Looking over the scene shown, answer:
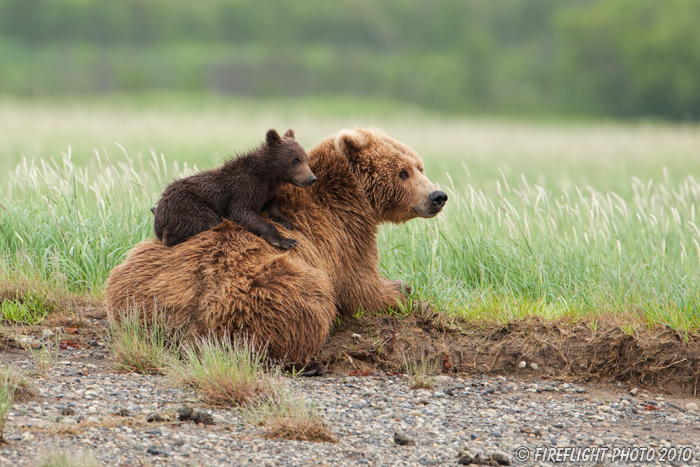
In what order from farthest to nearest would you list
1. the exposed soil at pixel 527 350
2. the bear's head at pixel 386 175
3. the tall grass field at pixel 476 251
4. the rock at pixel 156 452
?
the tall grass field at pixel 476 251 → the bear's head at pixel 386 175 → the exposed soil at pixel 527 350 → the rock at pixel 156 452

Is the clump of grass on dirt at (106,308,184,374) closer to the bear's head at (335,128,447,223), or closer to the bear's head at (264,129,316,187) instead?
the bear's head at (264,129,316,187)

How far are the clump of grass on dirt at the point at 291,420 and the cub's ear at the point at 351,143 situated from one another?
2.11 metres

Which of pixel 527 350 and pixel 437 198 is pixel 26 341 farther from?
pixel 527 350

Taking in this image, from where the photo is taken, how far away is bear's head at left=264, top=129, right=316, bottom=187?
4746mm

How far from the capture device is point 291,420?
12.2ft

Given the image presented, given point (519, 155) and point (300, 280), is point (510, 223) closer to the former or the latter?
point (300, 280)

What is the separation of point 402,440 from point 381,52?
2750 inches

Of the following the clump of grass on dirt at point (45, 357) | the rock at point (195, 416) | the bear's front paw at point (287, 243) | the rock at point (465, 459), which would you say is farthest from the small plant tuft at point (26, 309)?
the rock at point (465, 459)

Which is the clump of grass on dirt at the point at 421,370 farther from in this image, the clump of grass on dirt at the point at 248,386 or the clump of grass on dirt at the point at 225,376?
the clump of grass on dirt at the point at 225,376

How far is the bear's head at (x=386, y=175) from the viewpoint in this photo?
538 centimetres

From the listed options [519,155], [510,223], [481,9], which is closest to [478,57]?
[481,9]

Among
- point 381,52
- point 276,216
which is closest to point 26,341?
point 276,216

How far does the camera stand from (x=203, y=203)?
4.67 m

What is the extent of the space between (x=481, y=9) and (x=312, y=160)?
76.2 meters
